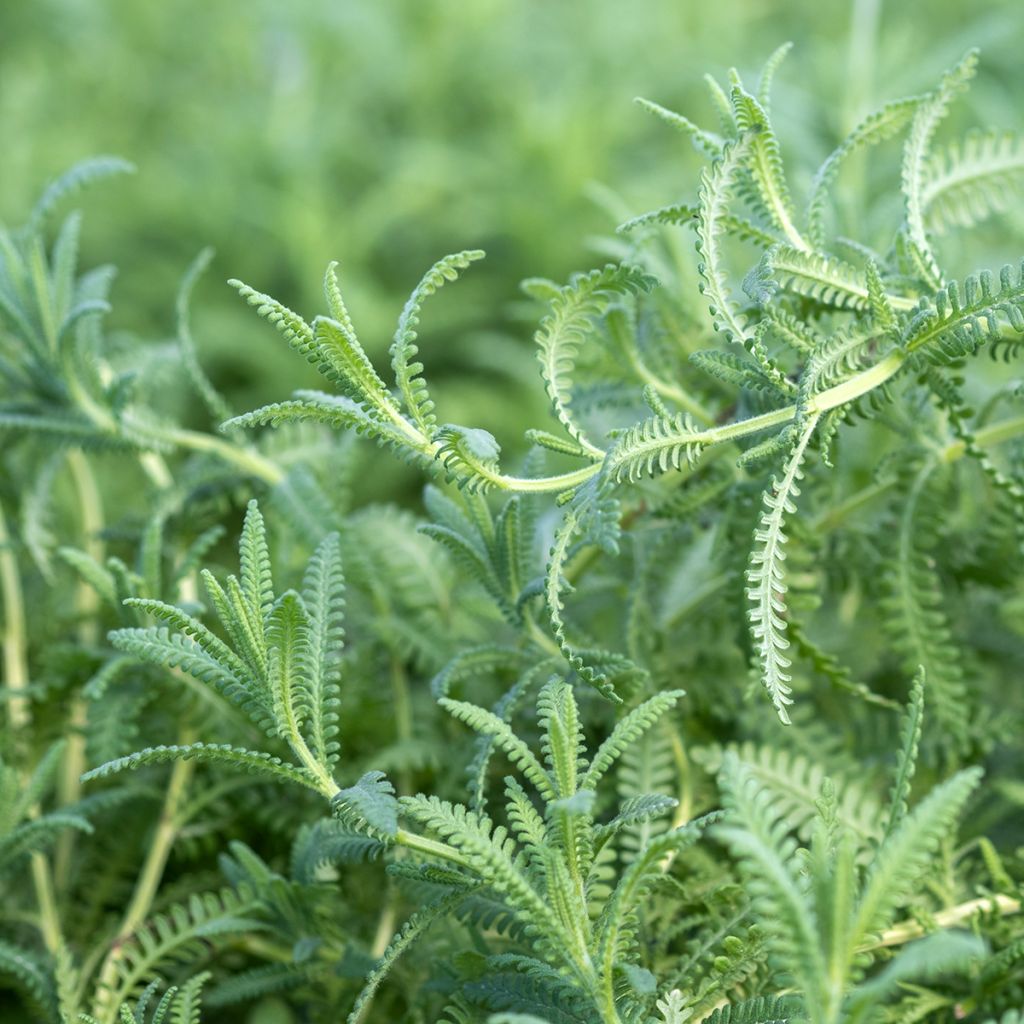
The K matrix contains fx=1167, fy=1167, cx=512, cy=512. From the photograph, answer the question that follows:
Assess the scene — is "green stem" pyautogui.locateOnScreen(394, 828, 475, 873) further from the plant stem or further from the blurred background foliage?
the blurred background foliage

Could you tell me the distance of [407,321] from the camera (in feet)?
2.21

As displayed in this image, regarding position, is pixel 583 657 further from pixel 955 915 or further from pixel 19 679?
pixel 19 679

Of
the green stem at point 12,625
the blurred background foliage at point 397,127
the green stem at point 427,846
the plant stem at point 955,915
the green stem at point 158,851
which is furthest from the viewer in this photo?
the blurred background foliage at point 397,127

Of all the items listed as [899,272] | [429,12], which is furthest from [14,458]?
[429,12]

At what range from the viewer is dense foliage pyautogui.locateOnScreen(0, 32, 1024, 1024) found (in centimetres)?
66

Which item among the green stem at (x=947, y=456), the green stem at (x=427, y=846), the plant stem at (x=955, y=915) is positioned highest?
the green stem at (x=947, y=456)

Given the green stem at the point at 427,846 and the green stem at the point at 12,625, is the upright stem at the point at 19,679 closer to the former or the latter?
the green stem at the point at 12,625

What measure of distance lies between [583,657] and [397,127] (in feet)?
5.55

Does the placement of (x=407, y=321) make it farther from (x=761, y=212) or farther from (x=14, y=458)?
(x=14, y=458)

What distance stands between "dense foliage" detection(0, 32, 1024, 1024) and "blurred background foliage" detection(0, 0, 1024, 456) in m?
0.67

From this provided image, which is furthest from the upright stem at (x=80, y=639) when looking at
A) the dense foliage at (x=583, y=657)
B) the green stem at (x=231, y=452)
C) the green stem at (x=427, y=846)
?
the green stem at (x=427, y=846)

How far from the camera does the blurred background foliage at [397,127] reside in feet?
5.93

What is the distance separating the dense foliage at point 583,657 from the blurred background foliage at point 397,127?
0.67 metres

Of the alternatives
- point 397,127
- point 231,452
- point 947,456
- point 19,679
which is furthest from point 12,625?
point 397,127
